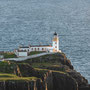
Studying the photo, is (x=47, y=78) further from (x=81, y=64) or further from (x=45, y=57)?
(x=81, y=64)

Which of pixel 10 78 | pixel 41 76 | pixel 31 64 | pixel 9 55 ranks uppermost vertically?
Answer: pixel 9 55

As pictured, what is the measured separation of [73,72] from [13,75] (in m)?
18.0

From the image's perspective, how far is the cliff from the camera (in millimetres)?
110812

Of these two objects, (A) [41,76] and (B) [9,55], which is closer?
(A) [41,76]

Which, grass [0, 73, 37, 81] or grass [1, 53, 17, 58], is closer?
grass [0, 73, 37, 81]

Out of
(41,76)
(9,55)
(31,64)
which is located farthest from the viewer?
(9,55)

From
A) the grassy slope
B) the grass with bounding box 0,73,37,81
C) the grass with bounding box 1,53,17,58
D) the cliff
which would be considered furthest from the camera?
the grass with bounding box 1,53,17,58

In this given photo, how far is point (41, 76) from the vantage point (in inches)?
4973

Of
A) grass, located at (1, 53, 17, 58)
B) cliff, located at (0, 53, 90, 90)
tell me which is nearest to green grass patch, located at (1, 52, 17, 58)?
grass, located at (1, 53, 17, 58)

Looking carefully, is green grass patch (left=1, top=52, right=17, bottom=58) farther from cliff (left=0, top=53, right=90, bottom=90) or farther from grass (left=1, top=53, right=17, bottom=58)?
cliff (left=0, top=53, right=90, bottom=90)

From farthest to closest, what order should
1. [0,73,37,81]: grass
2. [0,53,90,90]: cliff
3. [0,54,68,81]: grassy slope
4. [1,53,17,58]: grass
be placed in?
[1,53,17,58]: grass → [0,54,68,81]: grassy slope → [0,73,37,81]: grass → [0,53,90,90]: cliff

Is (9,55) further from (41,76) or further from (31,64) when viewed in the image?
(41,76)

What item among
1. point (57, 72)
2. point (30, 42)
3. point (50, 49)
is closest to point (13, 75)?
point (57, 72)

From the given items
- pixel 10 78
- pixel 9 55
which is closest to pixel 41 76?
pixel 10 78
